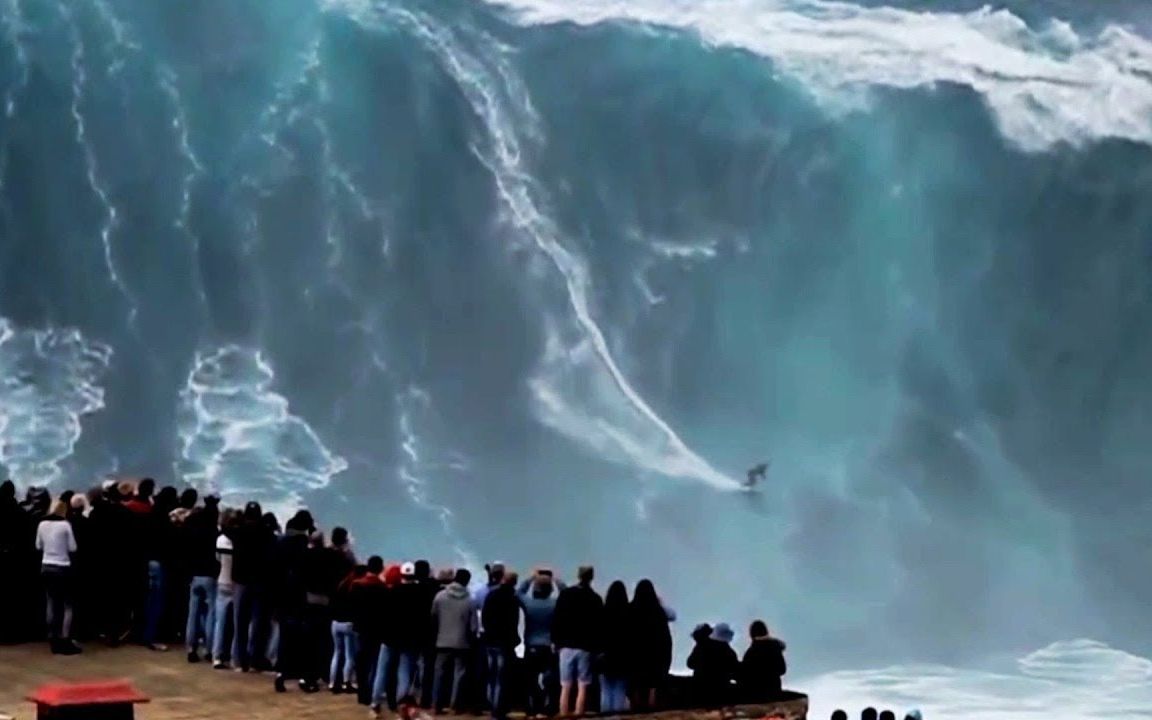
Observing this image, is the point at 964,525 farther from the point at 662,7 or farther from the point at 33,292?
the point at 33,292

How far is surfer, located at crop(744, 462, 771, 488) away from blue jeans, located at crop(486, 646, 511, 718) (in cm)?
2431

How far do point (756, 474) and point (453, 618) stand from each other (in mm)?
24767

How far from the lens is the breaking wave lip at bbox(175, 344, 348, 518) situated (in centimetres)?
3197

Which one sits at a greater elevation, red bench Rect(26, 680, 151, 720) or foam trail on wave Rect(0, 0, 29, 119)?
foam trail on wave Rect(0, 0, 29, 119)

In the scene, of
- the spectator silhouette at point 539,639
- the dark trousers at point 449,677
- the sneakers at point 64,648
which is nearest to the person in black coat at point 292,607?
the dark trousers at point 449,677

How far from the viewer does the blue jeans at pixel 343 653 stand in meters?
11.8

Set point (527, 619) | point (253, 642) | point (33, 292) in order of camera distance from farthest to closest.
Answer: point (33, 292) < point (253, 642) < point (527, 619)

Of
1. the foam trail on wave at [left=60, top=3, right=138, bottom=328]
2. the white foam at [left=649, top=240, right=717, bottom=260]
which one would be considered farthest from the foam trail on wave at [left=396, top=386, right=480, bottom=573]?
the white foam at [left=649, top=240, right=717, bottom=260]

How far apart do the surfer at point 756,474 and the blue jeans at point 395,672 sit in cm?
2426

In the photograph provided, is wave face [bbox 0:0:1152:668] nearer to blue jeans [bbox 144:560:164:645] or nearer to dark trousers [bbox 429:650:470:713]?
blue jeans [bbox 144:560:164:645]

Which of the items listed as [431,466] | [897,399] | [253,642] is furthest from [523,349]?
[253,642]

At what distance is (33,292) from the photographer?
31656 millimetres

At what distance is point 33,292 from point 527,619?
2329cm

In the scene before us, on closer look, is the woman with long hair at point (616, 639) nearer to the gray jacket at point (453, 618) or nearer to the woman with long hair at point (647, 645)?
the woman with long hair at point (647, 645)
